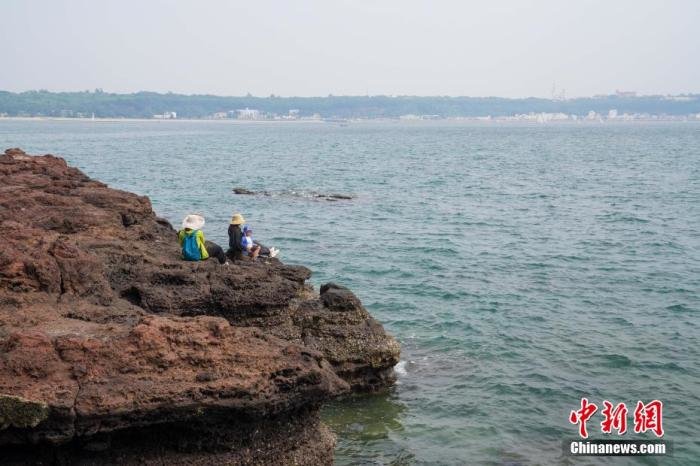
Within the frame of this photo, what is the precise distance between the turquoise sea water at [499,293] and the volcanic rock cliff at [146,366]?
2840mm

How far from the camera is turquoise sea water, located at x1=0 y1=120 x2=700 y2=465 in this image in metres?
14.8

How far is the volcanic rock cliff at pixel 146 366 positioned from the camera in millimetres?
9172

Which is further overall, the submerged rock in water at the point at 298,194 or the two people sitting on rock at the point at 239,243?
the submerged rock in water at the point at 298,194

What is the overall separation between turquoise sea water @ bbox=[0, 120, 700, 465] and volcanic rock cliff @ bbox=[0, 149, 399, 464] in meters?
2.84

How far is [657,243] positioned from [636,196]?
1940cm

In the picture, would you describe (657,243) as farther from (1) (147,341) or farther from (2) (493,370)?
(1) (147,341)

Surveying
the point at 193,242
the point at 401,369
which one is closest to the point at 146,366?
the point at 193,242

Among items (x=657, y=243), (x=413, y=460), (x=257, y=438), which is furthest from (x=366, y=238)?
(x=257, y=438)

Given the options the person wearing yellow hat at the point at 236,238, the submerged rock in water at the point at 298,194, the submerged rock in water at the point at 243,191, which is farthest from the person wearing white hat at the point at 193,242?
the submerged rock in water at the point at 243,191

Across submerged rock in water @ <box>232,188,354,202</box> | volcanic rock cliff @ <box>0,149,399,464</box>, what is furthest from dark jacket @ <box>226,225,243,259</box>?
submerged rock in water @ <box>232,188,354,202</box>

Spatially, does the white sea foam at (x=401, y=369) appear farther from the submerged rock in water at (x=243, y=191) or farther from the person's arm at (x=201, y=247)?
the submerged rock in water at (x=243, y=191)

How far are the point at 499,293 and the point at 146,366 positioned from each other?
17.1 m

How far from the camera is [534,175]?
71.1m

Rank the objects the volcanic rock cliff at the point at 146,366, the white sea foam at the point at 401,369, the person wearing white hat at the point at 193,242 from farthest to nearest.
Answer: the white sea foam at the point at 401,369 → the person wearing white hat at the point at 193,242 → the volcanic rock cliff at the point at 146,366
